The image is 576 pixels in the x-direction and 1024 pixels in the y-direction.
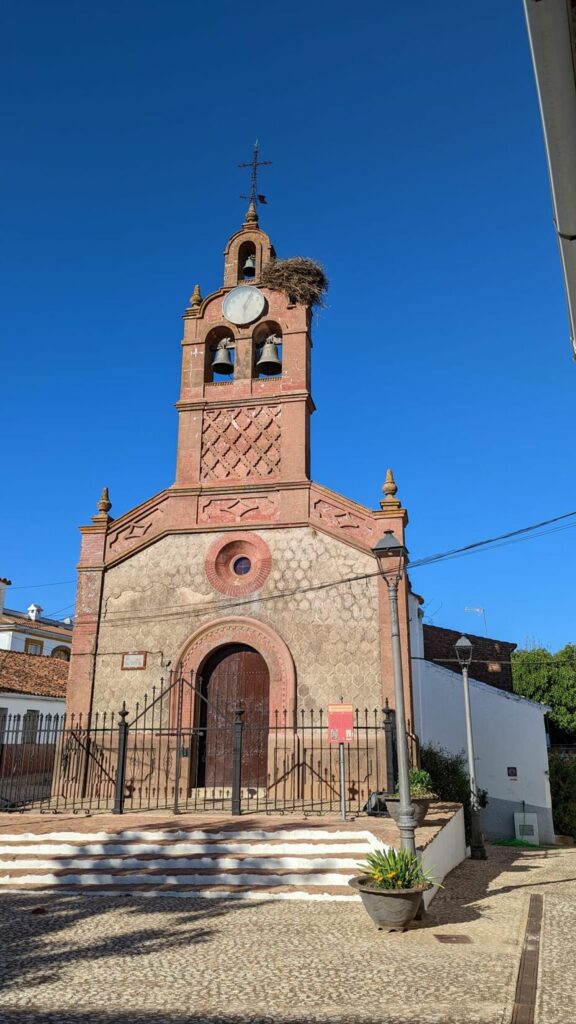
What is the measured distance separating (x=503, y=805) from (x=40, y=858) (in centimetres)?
1679

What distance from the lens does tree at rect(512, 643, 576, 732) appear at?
121 feet

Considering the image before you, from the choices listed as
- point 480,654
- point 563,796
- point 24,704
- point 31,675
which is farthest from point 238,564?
point 480,654

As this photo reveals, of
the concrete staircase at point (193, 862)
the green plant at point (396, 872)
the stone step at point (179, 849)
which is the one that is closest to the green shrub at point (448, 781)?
the concrete staircase at point (193, 862)

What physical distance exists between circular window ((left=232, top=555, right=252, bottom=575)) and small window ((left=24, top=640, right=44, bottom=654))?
25395 mm

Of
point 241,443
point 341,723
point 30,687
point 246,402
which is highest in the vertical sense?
point 246,402

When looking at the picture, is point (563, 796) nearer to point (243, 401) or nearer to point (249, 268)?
point (243, 401)

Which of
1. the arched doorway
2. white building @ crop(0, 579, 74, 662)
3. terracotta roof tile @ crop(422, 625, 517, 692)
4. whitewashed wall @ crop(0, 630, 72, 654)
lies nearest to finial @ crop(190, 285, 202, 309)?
the arched doorway

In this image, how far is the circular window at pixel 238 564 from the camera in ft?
54.0

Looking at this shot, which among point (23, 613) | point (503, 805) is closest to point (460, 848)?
point (503, 805)

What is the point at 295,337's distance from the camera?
18016 millimetres

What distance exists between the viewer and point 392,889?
25.9 feet

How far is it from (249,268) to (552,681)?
1097 inches

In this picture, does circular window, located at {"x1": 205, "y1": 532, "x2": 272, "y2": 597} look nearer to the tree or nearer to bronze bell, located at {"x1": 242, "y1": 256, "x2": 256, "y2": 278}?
bronze bell, located at {"x1": 242, "y1": 256, "x2": 256, "y2": 278}

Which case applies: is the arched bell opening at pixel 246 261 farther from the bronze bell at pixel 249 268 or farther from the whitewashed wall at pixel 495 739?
the whitewashed wall at pixel 495 739
